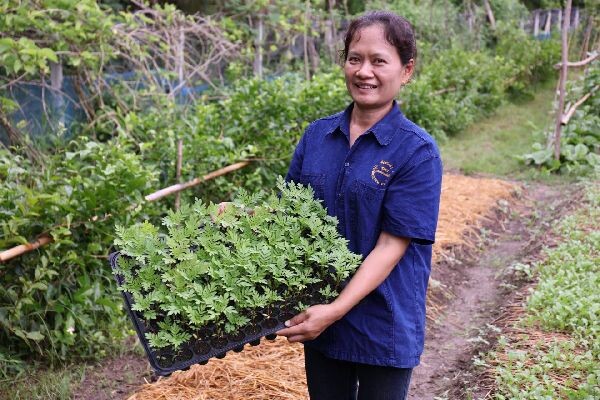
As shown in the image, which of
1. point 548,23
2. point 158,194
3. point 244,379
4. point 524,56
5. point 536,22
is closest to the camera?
point 244,379

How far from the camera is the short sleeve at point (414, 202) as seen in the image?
2049 millimetres

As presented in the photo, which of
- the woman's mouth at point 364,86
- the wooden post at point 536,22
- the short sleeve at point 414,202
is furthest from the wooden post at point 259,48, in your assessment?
the wooden post at point 536,22

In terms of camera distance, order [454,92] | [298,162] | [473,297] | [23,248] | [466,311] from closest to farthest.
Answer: [298,162], [23,248], [466,311], [473,297], [454,92]

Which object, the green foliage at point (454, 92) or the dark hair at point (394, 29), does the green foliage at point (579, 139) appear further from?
the dark hair at point (394, 29)

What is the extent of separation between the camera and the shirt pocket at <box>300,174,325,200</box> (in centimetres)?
227

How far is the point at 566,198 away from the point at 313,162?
6.33 m

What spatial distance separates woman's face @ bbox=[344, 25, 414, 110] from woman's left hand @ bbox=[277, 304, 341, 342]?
67cm

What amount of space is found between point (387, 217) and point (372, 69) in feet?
1.53

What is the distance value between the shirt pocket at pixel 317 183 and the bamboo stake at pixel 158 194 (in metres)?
1.89

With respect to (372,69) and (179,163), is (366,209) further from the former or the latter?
(179,163)

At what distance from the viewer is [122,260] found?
2.10m

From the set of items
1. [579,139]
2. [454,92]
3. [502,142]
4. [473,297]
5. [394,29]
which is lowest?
[502,142]

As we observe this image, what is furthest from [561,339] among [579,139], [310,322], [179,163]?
[579,139]

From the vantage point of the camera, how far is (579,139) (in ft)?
32.6
